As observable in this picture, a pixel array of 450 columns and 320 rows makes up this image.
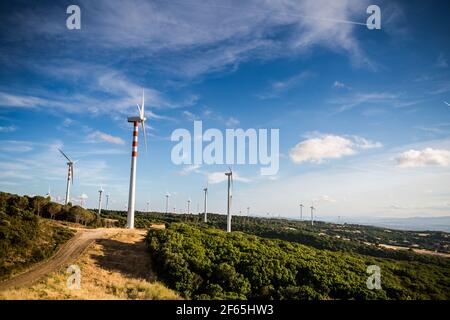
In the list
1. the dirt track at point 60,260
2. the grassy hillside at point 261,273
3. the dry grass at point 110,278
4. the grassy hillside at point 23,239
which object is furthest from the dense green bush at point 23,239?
the grassy hillside at point 261,273

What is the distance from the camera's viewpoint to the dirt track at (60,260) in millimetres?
26062

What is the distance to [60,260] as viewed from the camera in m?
32.0

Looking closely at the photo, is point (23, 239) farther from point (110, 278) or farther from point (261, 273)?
point (261, 273)

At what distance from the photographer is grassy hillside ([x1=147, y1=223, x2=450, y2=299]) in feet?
99.9

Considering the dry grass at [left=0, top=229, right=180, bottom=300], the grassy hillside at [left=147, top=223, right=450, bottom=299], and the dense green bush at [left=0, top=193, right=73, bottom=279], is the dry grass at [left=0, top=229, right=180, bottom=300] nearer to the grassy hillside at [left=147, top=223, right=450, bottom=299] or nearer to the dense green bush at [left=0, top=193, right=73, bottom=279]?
the grassy hillside at [left=147, top=223, right=450, bottom=299]

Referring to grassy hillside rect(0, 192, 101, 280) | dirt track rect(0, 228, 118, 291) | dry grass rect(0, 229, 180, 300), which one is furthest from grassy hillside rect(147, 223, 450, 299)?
grassy hillside rect(0, 192, 101, 280)

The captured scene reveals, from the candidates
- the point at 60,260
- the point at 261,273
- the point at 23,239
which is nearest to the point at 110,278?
the point at 60,260

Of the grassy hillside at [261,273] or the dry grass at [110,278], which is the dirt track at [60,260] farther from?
the grassy hillside at [261,273]

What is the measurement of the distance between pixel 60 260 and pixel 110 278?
287 inches

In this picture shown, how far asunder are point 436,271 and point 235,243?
35757 mm

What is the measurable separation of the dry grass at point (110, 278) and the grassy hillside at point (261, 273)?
188 centimetres

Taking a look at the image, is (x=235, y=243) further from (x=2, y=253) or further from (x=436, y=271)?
(x=436, y=271)

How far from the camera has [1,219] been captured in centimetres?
3734
